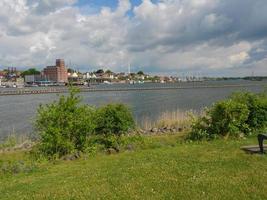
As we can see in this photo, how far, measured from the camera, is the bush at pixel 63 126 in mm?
13125

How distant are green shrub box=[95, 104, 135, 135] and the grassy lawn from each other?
3.07 m

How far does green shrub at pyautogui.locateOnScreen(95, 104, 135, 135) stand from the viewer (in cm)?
1499

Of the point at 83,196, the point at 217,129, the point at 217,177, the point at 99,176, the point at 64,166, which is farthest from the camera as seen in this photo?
the point at 217,129

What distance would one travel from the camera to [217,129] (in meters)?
15.2

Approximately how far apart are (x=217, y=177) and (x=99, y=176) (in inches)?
109

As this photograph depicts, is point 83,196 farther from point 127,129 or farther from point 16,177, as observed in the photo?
point 127,129

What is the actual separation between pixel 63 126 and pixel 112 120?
92.3 inches

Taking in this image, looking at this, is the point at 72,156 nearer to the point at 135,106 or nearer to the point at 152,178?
the point at 152,178

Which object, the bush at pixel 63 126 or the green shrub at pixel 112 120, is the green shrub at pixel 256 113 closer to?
the green shrub at pixel 112 120

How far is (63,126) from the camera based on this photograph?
13523 mm

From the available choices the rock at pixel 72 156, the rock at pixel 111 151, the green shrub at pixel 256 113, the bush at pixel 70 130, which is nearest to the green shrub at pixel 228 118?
the green shrub at pixel 256 113

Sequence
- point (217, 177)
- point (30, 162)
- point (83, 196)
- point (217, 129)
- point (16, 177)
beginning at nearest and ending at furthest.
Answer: point (83, 196) < point (217, 177) < point (16, 177) < point (30, 162) < point (217, 129)

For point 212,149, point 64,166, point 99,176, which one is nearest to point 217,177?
point 99,176

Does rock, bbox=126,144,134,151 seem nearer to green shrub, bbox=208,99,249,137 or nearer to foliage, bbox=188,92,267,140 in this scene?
foliage, bbox=188,92,267,140
